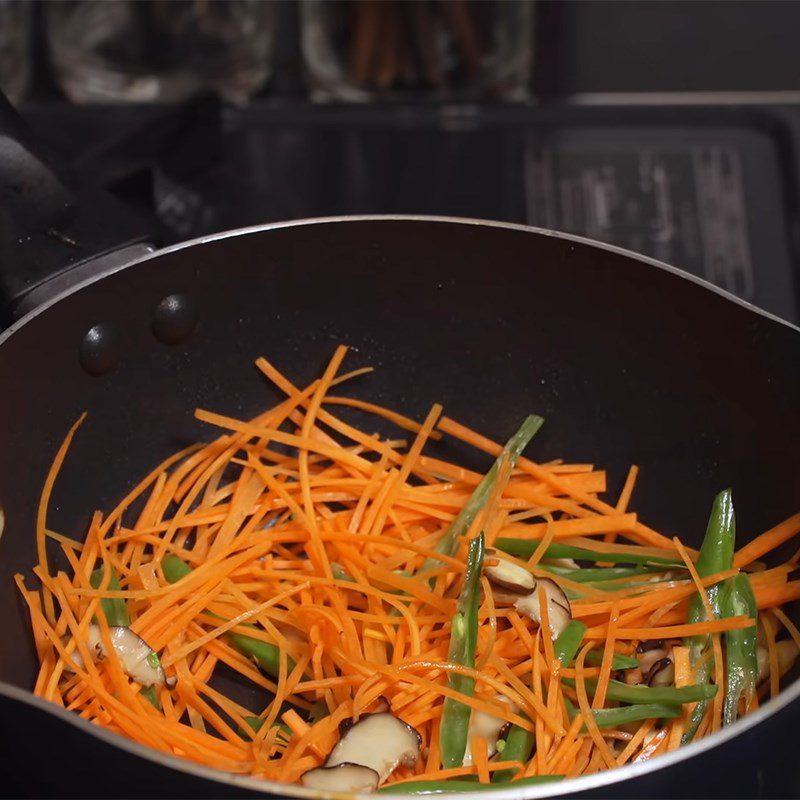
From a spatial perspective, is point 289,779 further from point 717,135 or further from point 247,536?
point 717,135

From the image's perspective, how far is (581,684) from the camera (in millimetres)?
945

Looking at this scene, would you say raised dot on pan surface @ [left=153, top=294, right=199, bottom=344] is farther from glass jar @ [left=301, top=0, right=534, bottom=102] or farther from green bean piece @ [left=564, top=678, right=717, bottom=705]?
glass jar @ [left=301, top=0, right=534, bottom=102]

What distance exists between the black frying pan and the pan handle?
45 millimetres

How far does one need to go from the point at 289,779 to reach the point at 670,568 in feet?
1.30

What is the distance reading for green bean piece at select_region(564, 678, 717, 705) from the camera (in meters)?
0.92

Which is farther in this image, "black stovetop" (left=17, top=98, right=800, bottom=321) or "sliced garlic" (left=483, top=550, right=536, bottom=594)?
"black stovetop" (left=17, top=98, right=800, bottom=321)

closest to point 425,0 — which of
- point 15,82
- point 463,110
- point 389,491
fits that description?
point 463,110

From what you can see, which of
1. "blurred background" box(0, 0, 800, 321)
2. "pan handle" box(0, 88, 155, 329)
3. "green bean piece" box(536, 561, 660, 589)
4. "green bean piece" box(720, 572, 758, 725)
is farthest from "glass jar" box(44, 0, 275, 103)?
"green bean piece" box(720, 572, 758, 725)

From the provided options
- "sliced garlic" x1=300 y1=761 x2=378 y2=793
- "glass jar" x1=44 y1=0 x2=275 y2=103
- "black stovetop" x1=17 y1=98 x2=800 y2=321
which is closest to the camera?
"sliced garlic" x1=300 y1=761 x2=378 y2=793

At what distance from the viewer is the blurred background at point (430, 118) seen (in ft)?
4.91

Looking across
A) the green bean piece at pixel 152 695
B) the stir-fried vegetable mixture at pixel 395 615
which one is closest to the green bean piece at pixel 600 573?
the stir-fried vegetable mixture at pixel 395 615

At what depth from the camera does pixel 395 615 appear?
104 centimetres

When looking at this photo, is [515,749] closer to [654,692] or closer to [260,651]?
[654,692]

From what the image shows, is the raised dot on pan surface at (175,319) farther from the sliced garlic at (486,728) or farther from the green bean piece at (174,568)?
the sliced garlic at (486,728)
